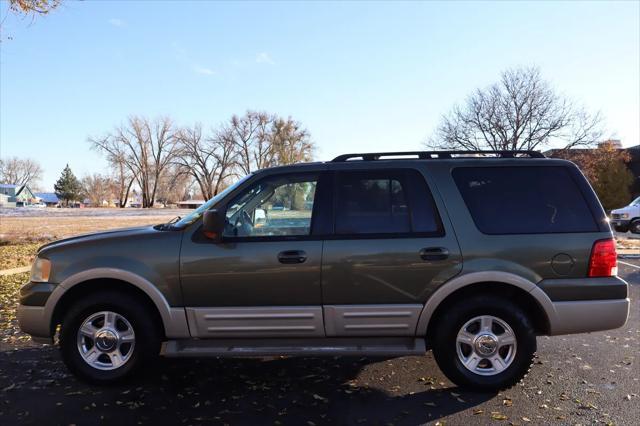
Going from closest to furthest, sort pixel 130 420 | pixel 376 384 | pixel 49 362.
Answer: pixel 130 420, pixel 376 384, pixel 49 362

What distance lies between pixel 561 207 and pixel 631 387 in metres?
1.65

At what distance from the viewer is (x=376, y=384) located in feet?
13.0

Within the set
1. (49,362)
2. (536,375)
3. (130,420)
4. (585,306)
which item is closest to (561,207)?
(585,306)

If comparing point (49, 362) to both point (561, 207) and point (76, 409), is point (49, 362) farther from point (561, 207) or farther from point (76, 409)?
point (561, 207)

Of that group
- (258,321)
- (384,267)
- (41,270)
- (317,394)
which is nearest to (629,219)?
(384,267)

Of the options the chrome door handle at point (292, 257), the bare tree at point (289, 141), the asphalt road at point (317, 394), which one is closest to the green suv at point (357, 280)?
the chrome door handle at point (292, 257)

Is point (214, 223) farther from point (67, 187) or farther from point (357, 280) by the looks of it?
point (67, 187)

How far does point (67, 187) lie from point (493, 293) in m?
118

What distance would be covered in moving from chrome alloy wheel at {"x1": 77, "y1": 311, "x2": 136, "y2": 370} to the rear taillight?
3.84m

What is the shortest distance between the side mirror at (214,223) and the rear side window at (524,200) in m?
A: 2.01

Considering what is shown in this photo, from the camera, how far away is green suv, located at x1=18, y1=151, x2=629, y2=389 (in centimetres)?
370

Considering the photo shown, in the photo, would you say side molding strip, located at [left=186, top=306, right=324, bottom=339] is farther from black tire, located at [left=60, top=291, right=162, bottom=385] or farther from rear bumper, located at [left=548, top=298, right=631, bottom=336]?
rear bumper, located at [left=548, top=298, right=631, bottom=336]

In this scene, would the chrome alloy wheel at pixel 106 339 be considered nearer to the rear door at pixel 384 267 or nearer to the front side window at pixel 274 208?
the front side window at pixel 274 208

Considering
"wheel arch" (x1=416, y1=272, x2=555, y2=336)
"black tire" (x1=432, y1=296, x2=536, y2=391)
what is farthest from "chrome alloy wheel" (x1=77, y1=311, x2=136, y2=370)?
"black tire" (x1=432, y1=296, x2=536, y2=391)
